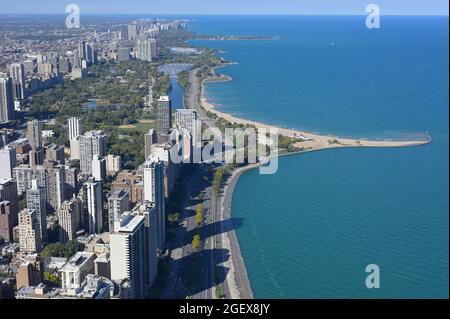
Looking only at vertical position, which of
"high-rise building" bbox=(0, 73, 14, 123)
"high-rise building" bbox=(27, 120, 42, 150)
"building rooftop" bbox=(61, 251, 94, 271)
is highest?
"high-rise building" bbox=(0, 73, 14, 123)

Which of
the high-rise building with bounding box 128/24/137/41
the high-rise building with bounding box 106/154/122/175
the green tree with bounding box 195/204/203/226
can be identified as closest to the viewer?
the green tree with bounding box 195/204/203/226

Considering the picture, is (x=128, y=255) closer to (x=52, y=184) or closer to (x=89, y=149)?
(x=52, y=184)

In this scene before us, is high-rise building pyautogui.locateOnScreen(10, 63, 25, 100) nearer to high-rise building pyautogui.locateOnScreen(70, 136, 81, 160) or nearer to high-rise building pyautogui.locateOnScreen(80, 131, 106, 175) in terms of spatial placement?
high-rise building pyautogui.locateOnScreen(70, 136, 81, 160)

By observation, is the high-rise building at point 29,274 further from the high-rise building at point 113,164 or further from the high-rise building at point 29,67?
the high-rise building at point 29,67

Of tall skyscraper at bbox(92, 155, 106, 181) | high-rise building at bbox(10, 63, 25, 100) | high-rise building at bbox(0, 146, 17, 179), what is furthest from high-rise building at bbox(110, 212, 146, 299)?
high-rise building at bbox(10, 63, 25, 100)

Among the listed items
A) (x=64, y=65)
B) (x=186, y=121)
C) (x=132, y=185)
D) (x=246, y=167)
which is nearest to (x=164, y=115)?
(x=186, y=121)

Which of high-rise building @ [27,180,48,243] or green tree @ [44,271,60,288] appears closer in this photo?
green tree @ [44,271,60,288]
